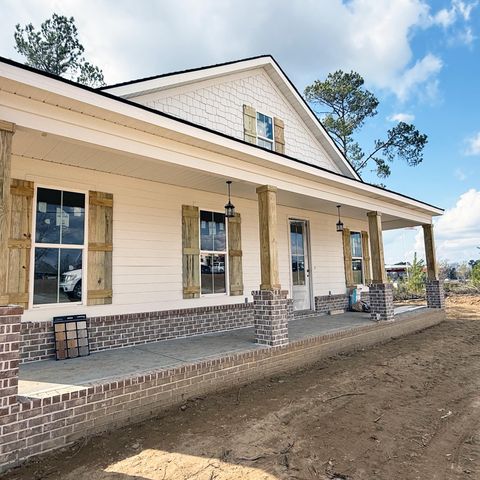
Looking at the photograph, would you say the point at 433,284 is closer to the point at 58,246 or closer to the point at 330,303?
the point at 330,303

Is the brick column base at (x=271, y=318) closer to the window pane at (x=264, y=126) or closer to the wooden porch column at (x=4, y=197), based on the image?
the wooden porch column at (x=4, y=197)

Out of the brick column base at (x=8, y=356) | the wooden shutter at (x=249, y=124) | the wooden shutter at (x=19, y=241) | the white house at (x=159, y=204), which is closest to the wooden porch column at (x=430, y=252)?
the white house at (x=159, y=204)

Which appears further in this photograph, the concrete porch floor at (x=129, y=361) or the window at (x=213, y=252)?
the window at (x=213, y=252)

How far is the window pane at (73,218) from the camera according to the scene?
5.00 m

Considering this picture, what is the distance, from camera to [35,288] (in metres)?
4.66

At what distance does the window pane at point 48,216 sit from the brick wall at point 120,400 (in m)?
2.47

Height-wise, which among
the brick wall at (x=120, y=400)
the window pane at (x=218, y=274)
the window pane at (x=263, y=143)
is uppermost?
the window pane at (x=263, y=143)

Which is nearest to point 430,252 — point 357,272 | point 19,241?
point 357,272

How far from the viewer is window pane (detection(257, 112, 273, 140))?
27.8ft

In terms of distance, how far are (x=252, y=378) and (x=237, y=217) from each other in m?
3.53

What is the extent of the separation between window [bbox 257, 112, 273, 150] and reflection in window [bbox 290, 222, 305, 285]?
215 cm

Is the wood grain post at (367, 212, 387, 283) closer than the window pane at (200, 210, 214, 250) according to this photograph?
No

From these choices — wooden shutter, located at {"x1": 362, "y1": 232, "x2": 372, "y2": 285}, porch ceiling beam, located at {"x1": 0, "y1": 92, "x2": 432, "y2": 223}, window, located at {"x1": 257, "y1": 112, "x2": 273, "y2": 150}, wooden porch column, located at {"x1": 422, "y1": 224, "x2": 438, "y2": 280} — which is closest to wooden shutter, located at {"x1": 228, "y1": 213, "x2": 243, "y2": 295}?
porch ceiling beam, located at {"x1": 0, "y1": 92, "x2": 432, "y2": 223}

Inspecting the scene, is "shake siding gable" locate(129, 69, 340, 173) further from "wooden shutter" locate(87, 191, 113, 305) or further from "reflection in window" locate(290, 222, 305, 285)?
"wooden shutter" locate(87, 191, 113, 305)
